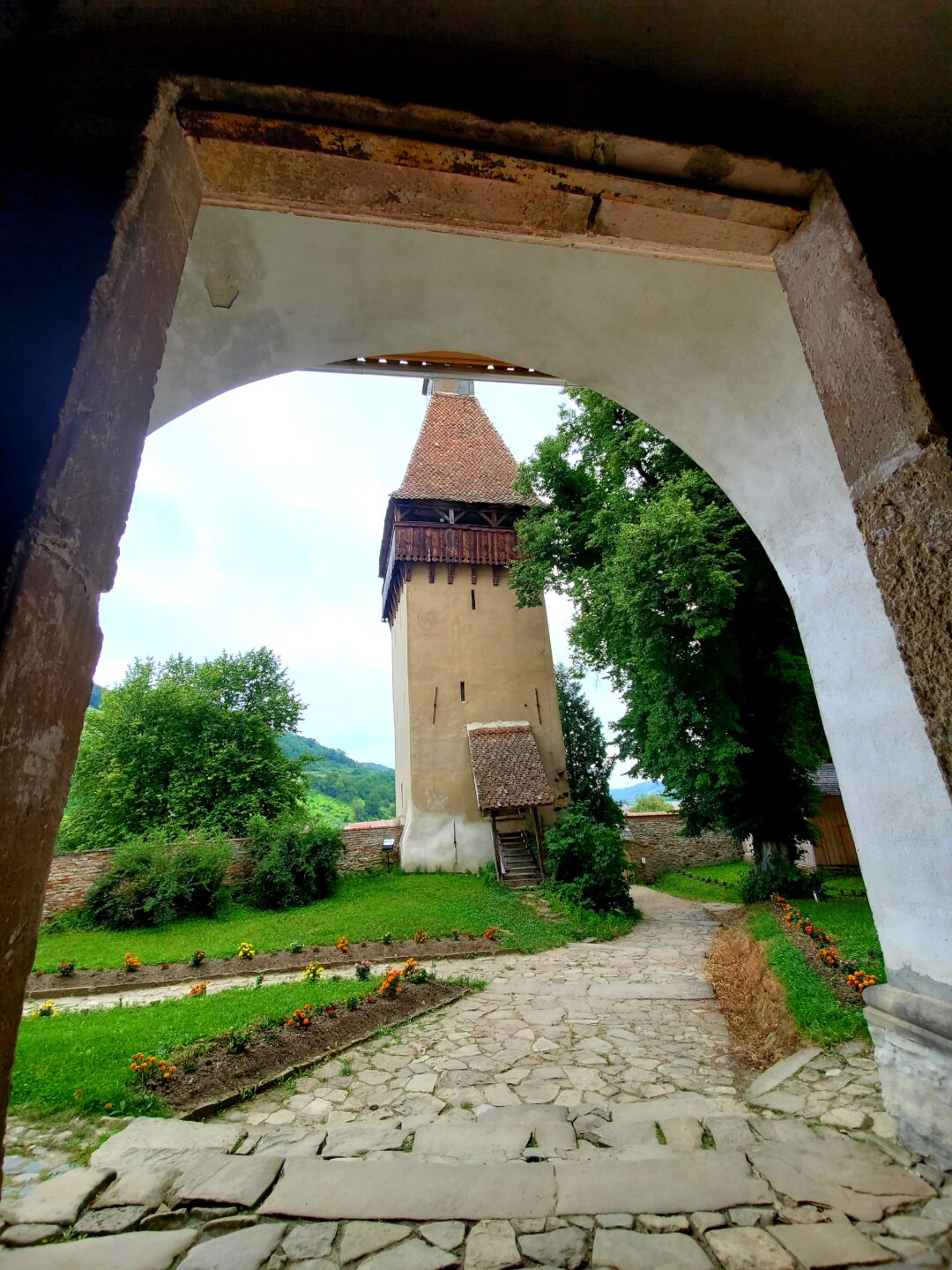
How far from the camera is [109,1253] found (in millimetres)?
1938

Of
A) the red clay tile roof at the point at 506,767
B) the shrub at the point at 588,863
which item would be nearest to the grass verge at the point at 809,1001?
the shrub at the point at 588,863

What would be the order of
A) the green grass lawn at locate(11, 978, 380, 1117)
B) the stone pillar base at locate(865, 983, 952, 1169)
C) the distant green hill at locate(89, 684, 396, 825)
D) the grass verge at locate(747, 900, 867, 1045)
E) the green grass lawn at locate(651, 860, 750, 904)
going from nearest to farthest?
the stone pillar base at locate(865, 983, 952, 1169), the green grass lawn at locate(11, 978, 380, 1117), the grass verge at locate(747, 900, 867, 1045), the green grass lawn at locate(651, 860, 750, 904), the distant green hill at locate(89, 684, 396, 825)

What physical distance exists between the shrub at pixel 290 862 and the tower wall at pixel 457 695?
2083mm

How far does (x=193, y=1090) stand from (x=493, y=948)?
537 centimetres

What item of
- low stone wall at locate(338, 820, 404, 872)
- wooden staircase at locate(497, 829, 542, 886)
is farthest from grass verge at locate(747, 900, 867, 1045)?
low stone wall at locate(338, 820, 404, 872)

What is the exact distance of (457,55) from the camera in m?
1.62

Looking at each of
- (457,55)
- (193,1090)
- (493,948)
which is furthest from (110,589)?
(493,948)

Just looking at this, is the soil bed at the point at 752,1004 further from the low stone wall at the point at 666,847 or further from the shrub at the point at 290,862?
the low stone wall at the point at 666,847

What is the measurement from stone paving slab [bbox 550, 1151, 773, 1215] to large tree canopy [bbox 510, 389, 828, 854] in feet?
21.0

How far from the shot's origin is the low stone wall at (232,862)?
38.1 ft

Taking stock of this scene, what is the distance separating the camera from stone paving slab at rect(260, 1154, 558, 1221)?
2178mm

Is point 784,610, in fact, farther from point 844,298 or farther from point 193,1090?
point 193,1090

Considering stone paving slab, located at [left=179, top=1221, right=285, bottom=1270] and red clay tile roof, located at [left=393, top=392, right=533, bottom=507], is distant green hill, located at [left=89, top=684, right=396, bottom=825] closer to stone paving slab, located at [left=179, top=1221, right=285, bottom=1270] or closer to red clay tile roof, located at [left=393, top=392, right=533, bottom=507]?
red clay tile roof, located at [left=393, top=392, right=533, bottom=507]

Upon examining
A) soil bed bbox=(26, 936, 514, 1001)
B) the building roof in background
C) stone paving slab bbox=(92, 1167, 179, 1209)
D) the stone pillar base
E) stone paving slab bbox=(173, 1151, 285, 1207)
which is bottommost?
soil bed bbox=(26, 936, 514, 1001)
